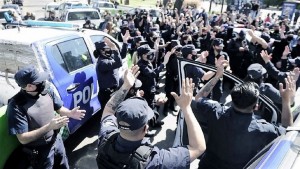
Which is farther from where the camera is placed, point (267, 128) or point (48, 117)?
point (48, 117)

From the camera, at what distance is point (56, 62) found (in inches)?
156

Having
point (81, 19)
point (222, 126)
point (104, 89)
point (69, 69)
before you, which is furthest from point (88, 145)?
point (81, 19)

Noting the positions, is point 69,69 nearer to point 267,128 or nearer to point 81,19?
point 267,128

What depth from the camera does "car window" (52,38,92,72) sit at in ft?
13.4

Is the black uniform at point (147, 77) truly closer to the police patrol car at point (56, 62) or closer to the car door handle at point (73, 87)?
the police patrol car at point (56, 62)

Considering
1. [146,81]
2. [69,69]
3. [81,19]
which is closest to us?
[69,69]

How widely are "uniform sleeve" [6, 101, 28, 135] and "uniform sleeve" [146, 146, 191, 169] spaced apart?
1.48 metres

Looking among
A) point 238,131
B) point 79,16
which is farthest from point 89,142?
point 79,16

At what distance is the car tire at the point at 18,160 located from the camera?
3.14m

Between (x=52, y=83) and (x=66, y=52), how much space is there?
66 cm

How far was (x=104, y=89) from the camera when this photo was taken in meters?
4.81

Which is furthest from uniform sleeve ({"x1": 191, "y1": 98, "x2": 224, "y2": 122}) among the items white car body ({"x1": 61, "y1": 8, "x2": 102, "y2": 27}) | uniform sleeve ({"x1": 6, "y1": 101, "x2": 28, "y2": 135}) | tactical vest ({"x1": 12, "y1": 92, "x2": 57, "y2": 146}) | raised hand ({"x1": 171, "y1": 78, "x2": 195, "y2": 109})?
white car body ({"x1": 61, "y1": 8, "x2": 102, "y2": 27})

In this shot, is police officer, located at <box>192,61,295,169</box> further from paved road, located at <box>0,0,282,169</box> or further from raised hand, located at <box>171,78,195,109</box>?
paved road, located at <box>0,0,282,169</box>

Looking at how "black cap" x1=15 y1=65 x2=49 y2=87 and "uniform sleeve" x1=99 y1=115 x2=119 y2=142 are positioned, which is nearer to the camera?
"uniform sleeve" x1=99 y1=115 x2=119 y2=142
